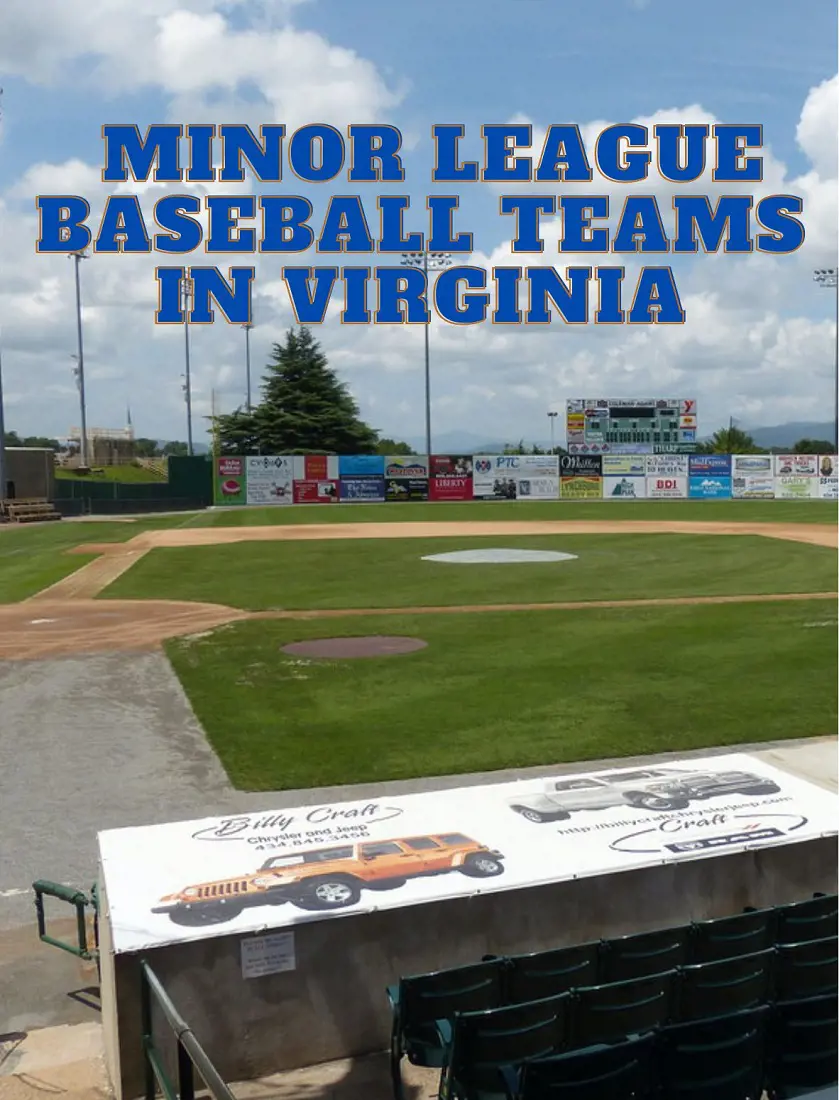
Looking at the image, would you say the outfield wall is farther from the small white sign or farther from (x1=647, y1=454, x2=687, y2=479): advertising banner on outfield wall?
the small white sign

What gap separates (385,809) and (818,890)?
3.29m

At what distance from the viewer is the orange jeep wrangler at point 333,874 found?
624 cm

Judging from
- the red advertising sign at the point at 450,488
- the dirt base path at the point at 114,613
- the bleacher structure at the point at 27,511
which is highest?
the red advertising sign at the point at 450,488

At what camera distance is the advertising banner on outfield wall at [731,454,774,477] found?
69.5 meters

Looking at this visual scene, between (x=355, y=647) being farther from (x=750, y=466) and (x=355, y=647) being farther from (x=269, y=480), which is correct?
(x=750, y=466)

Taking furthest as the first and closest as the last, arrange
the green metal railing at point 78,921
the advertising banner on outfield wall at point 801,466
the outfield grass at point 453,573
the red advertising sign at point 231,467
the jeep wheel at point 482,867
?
the advertising banner on outfield wall at point 801,466
the red advertising sign at point 231,467
the outfield grass at point 453,573
the green metal railing at point 78,921
the jeep wheel at point 482,867

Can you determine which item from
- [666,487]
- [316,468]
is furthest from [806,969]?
[666,487]

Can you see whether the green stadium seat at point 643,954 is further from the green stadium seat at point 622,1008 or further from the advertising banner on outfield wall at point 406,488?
the advertising banner on outfield wall at point 406,488

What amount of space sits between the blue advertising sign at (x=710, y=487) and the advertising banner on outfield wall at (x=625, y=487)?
127 inches

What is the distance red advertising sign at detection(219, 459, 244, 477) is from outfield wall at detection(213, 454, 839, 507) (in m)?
0.20

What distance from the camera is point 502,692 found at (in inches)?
604

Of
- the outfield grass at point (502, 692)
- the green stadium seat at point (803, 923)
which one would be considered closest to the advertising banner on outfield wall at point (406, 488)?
the outfield grass at point (502, 692)

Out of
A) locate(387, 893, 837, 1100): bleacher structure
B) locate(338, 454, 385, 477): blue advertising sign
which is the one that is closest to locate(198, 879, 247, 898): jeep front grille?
locate(387, 893, 837, 1100): bleacher structure

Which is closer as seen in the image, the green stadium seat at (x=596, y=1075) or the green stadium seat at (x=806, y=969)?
the green stadium seat at (x=596, y=1075)
